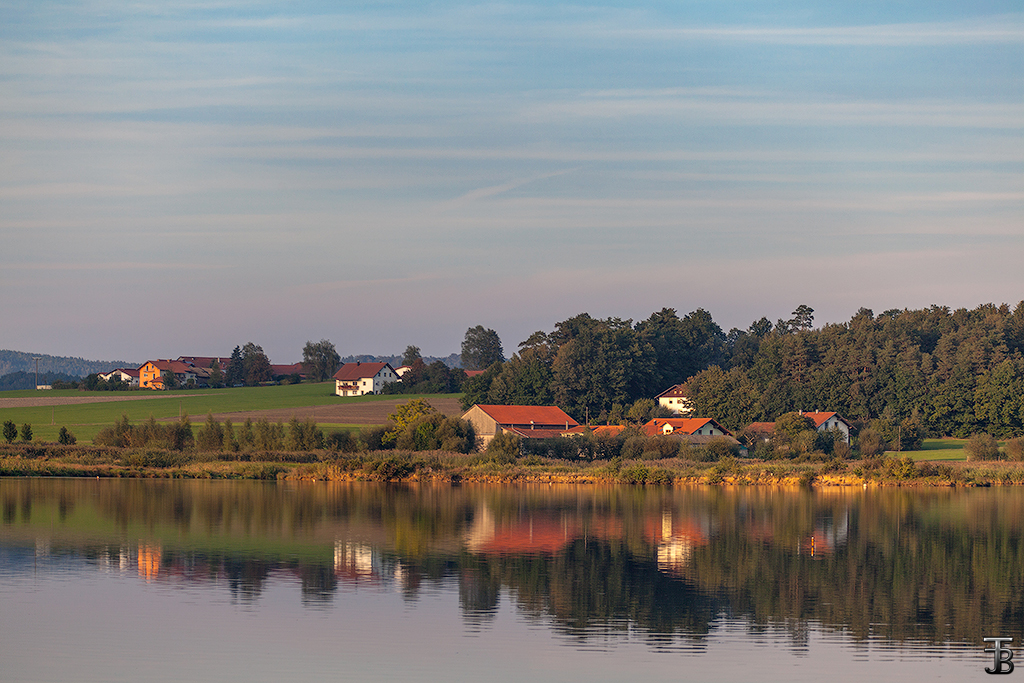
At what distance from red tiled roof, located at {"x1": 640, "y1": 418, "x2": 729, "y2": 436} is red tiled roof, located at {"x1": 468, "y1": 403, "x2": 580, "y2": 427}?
7126 mm

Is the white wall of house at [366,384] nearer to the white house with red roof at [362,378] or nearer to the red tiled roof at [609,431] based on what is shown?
the white house with red roof at [362,378]

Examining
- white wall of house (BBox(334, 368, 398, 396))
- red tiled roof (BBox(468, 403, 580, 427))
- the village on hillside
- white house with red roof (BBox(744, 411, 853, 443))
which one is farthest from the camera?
white wall of house (BBox(334, 368, 398, 396))

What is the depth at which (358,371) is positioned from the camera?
16288cm

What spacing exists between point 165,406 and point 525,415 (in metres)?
42.6

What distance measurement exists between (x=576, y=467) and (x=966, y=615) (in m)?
52.7

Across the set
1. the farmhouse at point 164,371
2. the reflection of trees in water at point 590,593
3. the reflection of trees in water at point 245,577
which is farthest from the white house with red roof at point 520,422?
the farmhouse at point 164,371

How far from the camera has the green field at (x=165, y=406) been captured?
101 m

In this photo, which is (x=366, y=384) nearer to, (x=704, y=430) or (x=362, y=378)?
(x=362, y=378)

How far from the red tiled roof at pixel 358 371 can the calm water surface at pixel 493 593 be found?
108 m

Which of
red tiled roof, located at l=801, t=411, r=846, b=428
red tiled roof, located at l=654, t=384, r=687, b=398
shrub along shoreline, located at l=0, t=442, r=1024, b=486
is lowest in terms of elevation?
shrub along shoreline, located at l=0, t=442, r=1024, b=486

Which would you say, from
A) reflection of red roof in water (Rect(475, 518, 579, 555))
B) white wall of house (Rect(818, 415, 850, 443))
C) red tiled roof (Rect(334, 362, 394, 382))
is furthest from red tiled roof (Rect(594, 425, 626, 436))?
red tiled roof (Rect(334, 362, 394, 382))

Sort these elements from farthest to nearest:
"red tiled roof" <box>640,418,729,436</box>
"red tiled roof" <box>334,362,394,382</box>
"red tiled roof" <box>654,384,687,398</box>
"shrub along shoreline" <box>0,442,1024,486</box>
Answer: "red tiled roof" <box>334,362,394,382</box>
"red tiled roof" <box>654,384,687,398</box>
"red tiled roof" <box>640,418,729,436</box>
"shrub along shoreline" <box>0,442,1024,486</box>

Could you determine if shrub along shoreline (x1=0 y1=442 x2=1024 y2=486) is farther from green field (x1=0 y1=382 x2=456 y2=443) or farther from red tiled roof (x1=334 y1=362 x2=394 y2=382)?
→ red tiled roof (x1=334 y1=362 x2=394 y2=382)

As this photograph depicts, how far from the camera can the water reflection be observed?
25.0m
